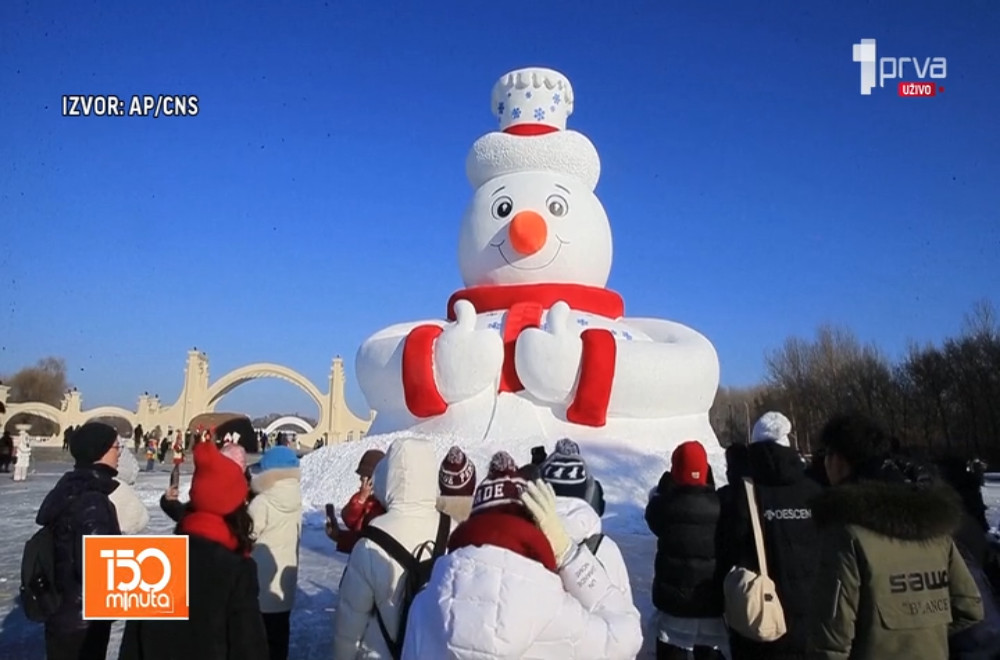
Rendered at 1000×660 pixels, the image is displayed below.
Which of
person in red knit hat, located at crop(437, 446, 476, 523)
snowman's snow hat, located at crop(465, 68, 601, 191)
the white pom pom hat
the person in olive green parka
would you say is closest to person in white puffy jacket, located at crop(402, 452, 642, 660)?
the person in olive green parka

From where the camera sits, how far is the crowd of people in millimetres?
1790

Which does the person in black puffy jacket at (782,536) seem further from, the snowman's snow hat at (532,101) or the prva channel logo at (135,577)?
the snowman's snow hat at (532,101)

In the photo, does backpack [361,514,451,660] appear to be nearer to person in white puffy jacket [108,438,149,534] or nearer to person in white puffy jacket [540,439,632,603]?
person in white puffy jacket [540,439,632,603]

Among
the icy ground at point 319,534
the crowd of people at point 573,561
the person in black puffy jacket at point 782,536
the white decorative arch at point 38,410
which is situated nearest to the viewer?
the crowd of people at point 573,561

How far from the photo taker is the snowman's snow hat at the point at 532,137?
37.7 ft

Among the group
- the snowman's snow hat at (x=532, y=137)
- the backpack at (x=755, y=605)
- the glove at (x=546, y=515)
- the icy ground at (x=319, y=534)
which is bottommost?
the icy ground at (x=319, y=534)

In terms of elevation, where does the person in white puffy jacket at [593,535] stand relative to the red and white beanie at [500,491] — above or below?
below

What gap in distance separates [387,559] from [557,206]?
8852 millimetres

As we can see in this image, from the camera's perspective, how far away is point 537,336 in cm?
1015

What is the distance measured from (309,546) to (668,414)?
542 cm

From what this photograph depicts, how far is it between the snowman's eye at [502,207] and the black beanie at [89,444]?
8.18 meters

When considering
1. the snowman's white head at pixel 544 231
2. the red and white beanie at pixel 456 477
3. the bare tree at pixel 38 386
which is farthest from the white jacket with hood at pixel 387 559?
the bare tree at pixel 38 386

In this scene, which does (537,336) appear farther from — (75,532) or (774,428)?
(75,532)

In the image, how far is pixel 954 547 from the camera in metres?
2.33
